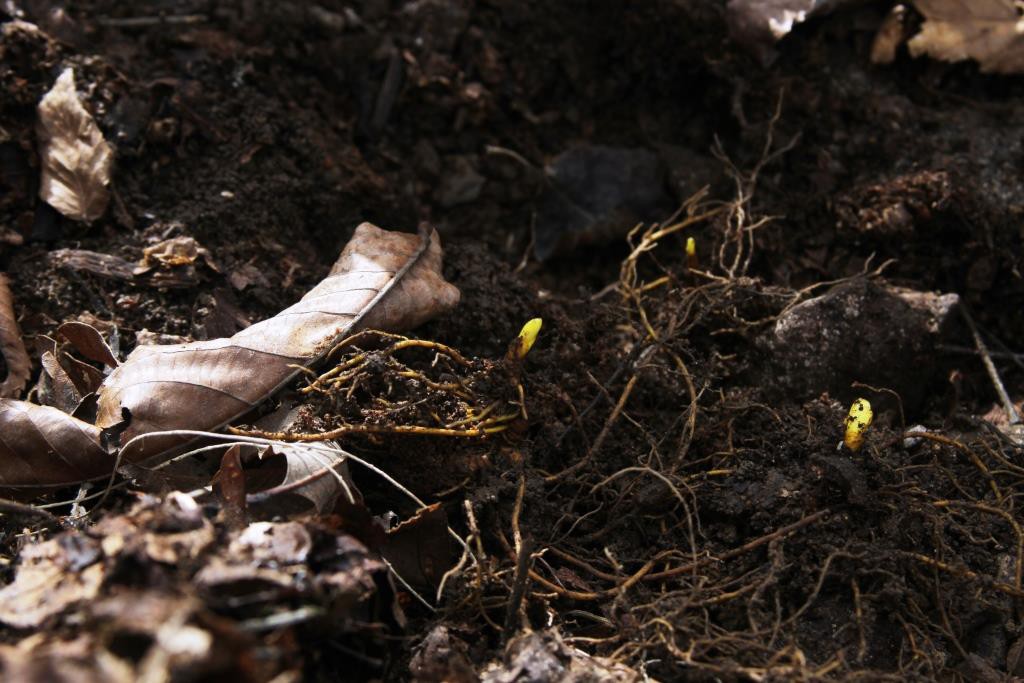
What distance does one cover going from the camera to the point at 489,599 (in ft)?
6.49

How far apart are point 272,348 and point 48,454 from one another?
57 cm

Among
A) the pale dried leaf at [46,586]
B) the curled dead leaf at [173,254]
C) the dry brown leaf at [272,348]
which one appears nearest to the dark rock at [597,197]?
the dry brown leaf at [272,348]

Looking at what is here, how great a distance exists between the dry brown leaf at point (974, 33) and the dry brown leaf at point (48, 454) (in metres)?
2.95

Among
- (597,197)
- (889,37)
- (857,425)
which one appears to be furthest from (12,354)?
(889,37)

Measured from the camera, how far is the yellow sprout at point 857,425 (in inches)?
85.0

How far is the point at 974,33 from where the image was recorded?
121 inches

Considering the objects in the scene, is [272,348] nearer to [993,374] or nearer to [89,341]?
[89,341]

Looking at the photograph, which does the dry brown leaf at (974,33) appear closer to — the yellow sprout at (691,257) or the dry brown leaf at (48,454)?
the yellow sprout at (691,257)

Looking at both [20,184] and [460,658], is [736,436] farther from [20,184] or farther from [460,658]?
[20,184]

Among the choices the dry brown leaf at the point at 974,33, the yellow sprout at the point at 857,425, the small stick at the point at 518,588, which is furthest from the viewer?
the dry brown leaf at the point at 974,33

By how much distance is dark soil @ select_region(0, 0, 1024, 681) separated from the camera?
197 cm

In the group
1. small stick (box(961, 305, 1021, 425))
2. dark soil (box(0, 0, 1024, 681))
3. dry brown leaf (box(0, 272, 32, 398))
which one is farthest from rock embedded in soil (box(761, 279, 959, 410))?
dry brown leaf (box(0, 272, 32, 398))

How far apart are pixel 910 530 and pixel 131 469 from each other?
1.86 metres

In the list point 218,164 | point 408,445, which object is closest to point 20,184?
point 218,164
